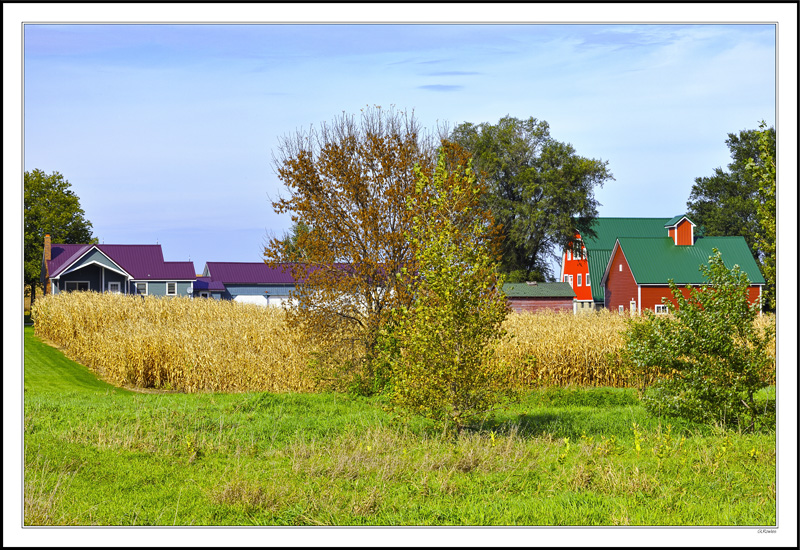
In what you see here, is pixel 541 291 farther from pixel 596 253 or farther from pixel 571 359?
pixel 571 359

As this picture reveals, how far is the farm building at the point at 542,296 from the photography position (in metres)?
48.2

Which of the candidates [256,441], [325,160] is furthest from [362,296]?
[256,441]

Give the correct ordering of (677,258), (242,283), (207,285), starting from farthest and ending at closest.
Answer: (242,283) → (207,285) → (677,258)

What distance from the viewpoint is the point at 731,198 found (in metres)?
57.4

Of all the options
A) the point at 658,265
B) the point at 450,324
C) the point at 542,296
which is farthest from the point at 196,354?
the point at 542,296

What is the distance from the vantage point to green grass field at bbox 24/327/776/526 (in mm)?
7625

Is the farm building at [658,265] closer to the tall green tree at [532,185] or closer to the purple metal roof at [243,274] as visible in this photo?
the tall green tree at [532,185]

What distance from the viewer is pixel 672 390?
13016mm

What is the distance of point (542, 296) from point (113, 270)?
1127 inches

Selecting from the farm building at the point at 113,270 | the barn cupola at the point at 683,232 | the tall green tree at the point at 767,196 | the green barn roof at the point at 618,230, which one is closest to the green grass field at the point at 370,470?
the tall green tree at the point at 767,196

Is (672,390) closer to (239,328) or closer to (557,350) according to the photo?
(557,350)

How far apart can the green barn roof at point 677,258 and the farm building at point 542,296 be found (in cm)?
573

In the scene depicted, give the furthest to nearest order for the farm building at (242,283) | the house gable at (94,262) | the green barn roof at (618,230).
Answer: the farm building at (242,283), the green barn roof at (618,230), the house gable at (94,262)
